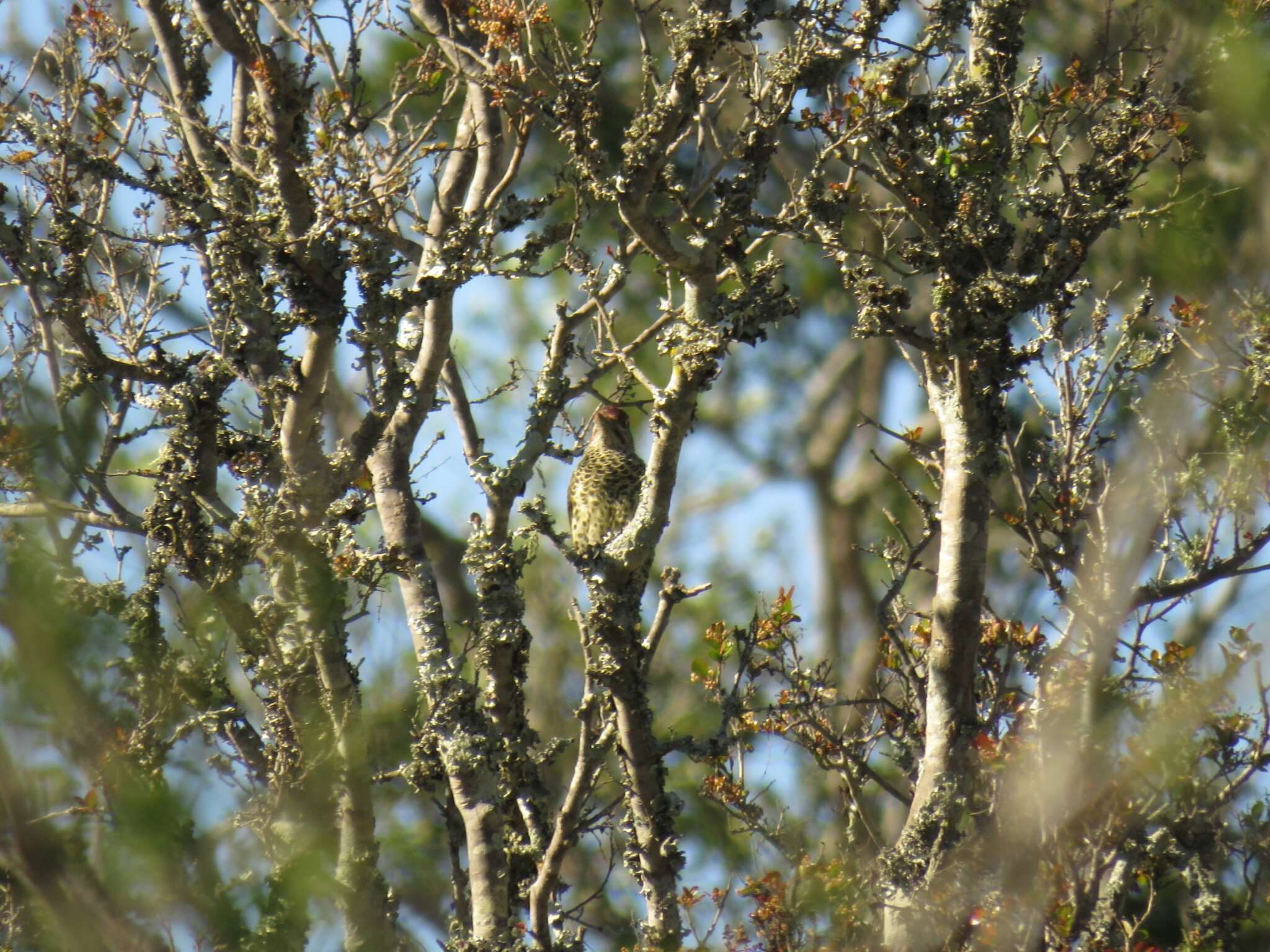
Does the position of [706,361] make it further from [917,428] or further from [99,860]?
[99,860]

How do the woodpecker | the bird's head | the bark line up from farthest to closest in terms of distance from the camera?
the bird's head, the woodpecker, the bark

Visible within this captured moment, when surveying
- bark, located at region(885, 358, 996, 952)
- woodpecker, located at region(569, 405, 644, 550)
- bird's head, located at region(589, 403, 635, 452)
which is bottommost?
bark, located at region(885, 358, 996, 952)

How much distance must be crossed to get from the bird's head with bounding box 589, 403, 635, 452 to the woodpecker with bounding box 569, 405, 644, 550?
0.10ft

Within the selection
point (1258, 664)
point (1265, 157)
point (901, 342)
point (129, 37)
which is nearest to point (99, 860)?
point (1265, 157)

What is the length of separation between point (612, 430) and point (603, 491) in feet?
2.34

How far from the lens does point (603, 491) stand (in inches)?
312

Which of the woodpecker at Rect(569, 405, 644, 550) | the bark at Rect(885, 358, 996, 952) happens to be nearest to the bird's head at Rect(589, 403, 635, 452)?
the woodpecker at Rect(569, 405, 644, 550)

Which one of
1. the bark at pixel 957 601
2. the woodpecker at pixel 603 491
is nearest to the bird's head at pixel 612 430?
the woodpecker at pixel 603 491

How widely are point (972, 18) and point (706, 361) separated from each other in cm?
192

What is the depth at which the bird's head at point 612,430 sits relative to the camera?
8.46 metres

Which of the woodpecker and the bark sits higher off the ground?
the woodpecker

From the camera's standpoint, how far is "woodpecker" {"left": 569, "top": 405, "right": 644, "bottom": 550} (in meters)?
7.82

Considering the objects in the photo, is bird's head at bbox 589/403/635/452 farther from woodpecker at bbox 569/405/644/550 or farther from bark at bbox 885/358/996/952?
bark at bbox 885/358/996/952

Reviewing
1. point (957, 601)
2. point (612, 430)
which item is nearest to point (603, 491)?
point (612, 430)
